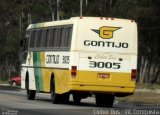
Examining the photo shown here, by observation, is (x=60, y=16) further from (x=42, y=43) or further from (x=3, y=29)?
(x=42, y=43)

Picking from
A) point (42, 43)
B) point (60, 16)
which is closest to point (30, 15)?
point (60, 16)

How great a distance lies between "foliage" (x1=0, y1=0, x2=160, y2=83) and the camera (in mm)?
57684

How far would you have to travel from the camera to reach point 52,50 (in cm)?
3028

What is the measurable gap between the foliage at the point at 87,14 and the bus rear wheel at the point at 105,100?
89.5 feet

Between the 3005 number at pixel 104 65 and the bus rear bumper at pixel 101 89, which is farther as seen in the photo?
the 3005 number at pixel 104 65

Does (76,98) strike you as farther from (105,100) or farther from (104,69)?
(104,69)

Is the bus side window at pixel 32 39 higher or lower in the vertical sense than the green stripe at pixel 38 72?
higher

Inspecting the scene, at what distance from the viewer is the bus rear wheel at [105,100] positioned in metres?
29.0

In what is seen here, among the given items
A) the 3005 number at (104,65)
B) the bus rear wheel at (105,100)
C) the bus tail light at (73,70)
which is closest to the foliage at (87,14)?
the bus rear wheel at (105,100)

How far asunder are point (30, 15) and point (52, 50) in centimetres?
5335

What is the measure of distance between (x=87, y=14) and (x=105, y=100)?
37764mm

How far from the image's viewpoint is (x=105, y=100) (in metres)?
29.2

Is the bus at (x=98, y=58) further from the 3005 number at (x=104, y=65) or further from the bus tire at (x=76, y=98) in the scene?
the bus tire at (x=76, y=98)

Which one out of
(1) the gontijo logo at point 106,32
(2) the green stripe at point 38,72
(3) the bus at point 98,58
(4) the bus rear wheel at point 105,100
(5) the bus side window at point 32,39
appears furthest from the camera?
(5) the bus side window at point 32,39
